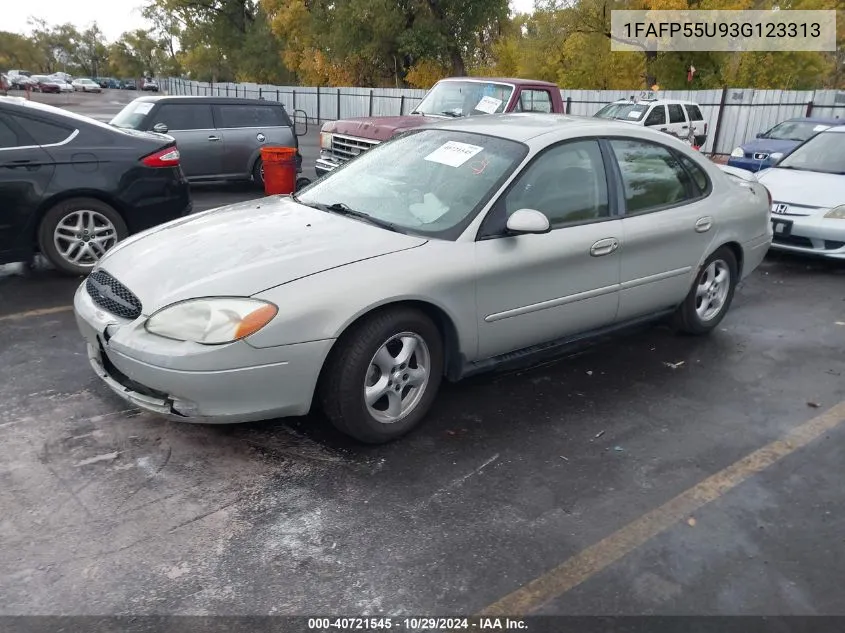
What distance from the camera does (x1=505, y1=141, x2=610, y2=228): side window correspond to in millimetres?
3869

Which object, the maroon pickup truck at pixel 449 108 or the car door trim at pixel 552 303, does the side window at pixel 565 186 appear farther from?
the maroon pickup truck at pixel 449 108

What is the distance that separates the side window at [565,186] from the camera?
3869 millimetres

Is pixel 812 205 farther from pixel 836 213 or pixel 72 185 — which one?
pixel 72 185

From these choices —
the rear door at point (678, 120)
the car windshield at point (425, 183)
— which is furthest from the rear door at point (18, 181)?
the rear door at point (678, 120)

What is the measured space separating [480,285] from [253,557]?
1759 millimetres

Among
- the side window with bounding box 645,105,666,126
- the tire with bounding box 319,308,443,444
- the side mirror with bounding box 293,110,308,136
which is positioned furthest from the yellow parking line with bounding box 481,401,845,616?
the side window with bounding box 645,105,666,126

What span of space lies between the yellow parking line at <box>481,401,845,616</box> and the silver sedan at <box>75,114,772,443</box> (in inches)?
46.4

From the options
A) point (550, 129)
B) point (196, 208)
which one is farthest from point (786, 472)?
point (196, 208)

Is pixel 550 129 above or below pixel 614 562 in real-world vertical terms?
above

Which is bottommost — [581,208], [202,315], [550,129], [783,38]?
[202,315]

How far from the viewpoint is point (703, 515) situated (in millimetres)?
3068

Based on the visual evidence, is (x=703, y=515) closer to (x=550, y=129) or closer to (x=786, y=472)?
(x=786, y=472)

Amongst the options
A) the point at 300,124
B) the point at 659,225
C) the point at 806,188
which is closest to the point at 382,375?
the point at 659,225

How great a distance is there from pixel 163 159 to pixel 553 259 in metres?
4.31
